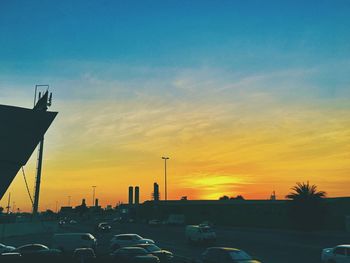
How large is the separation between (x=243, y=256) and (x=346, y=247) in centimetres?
736

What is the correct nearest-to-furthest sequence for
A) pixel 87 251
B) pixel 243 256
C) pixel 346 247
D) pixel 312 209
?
pixel 243 256 < pixel 346 247 < pixel 87 251 < pixel 312 209

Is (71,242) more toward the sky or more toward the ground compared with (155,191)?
more toward the ground

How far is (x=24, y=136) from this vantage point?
37.4 m

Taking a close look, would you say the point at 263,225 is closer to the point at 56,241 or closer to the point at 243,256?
the point at 56,241

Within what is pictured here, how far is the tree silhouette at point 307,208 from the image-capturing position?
5441cm

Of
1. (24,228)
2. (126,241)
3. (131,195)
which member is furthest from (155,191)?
(126,241)

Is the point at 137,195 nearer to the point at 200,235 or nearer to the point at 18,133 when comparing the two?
the point at 200,235

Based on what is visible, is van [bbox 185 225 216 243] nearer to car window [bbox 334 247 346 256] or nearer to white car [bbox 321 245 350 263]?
white car [bbox 321 245 350 263]

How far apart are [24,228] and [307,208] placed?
43.1m

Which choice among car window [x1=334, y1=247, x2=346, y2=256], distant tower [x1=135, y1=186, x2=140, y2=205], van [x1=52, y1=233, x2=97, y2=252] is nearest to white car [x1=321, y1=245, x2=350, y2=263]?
car window [x1=334, y1=247, x2=346, y2=256]

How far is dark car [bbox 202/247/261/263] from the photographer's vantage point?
63.1ft

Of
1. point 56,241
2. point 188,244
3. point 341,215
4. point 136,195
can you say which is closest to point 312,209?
point 341,215

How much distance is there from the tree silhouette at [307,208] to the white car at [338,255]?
32.2 meters

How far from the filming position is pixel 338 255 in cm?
2288
